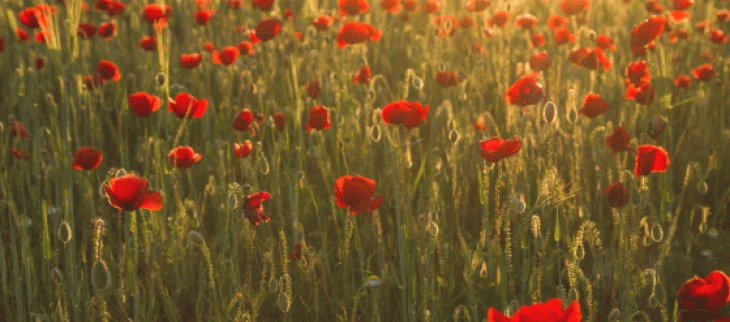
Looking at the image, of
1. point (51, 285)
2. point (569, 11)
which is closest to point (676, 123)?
point (569, 11)

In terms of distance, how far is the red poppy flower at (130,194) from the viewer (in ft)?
4.11

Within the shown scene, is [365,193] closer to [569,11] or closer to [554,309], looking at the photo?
[554,309]

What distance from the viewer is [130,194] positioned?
1264 mm

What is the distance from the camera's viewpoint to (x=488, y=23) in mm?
3143

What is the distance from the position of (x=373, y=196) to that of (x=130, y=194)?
0.50m

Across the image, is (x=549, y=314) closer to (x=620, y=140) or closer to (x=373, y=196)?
(x=373, y=196)

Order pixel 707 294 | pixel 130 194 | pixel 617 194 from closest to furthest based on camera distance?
pixel 707 294 < pixel 130 194 < pixel 617 194

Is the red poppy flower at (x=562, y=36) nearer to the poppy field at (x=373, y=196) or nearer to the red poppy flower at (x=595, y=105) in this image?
the poppy field at (x=373, y=196)

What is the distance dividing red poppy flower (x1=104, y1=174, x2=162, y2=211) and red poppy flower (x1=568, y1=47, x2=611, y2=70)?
1643 millimetres

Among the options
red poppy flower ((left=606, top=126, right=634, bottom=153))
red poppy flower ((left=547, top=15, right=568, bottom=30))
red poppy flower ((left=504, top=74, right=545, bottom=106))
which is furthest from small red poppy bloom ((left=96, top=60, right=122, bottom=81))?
red poppy flower ((left=547, top=15, right=568, bottom=30))

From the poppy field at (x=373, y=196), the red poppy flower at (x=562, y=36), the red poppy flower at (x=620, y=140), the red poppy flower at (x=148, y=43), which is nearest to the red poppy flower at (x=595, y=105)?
the poppy field at (x=373, y=196)

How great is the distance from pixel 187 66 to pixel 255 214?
1203 millimetres

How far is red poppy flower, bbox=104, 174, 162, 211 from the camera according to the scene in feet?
4.11

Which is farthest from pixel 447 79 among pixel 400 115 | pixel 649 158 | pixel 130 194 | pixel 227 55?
pixel 130 194
